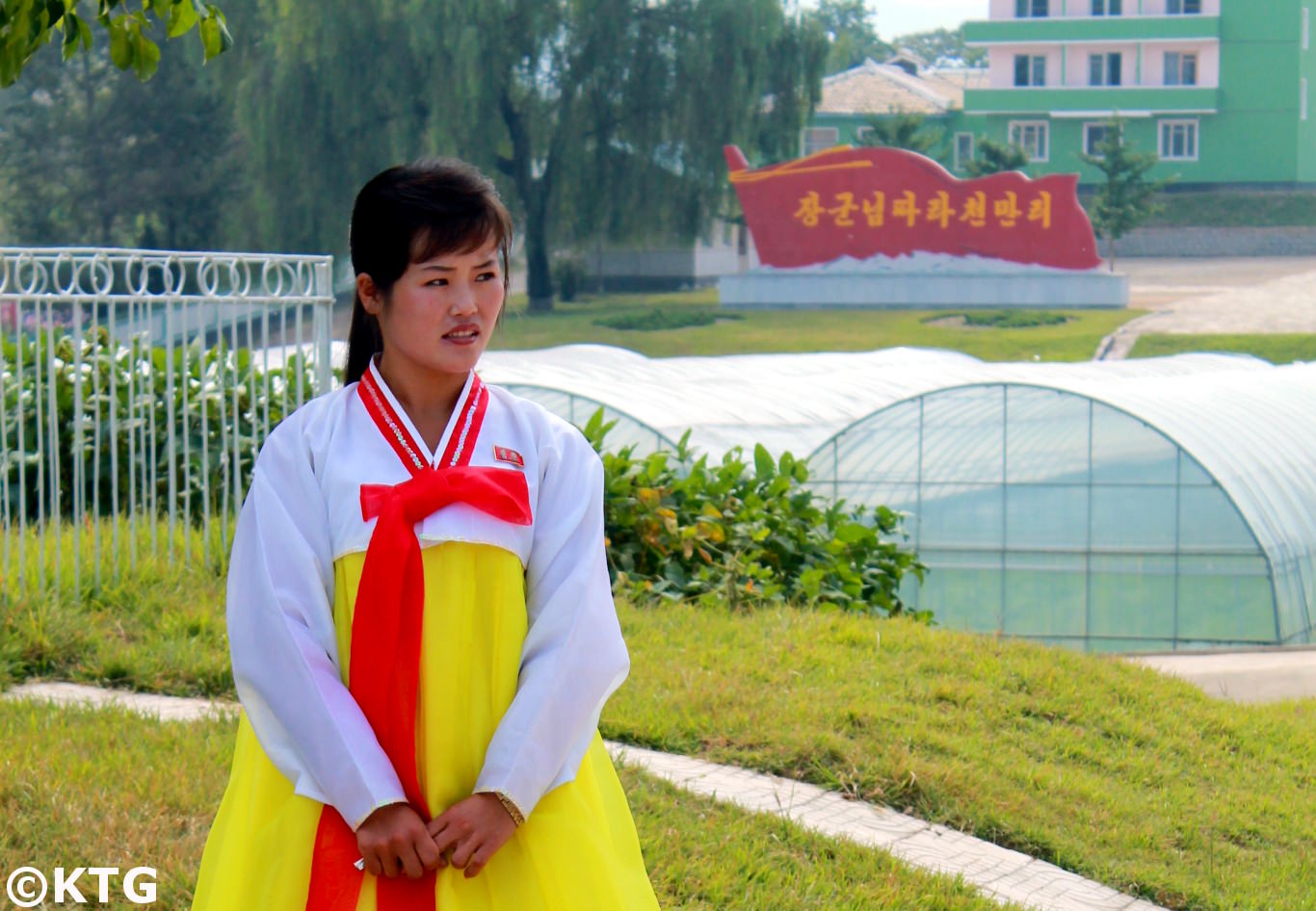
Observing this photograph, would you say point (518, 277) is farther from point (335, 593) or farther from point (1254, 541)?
point (335, 593)

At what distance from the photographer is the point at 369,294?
2.18 metres

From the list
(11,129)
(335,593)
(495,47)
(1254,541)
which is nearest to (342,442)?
(335,593)

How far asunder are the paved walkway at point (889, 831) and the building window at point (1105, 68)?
138 feet

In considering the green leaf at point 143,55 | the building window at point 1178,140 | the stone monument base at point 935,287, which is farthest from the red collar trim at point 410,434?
the building window at point 1178,140

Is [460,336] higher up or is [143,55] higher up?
[143,55]

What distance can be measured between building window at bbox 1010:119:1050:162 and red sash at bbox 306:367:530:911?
44123 mm

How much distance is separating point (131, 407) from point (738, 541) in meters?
2.51

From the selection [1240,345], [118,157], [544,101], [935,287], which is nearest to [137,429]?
[1240,345]

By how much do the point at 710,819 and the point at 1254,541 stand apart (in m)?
8.40

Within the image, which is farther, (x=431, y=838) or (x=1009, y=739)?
(x=1009, y=739)

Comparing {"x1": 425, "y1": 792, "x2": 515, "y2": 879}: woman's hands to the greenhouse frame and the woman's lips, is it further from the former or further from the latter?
the greenhouse frame

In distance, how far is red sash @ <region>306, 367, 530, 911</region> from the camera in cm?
193

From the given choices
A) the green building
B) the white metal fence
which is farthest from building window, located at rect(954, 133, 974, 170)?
the white metal fence

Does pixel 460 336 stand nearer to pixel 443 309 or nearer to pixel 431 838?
pixel 443 309
